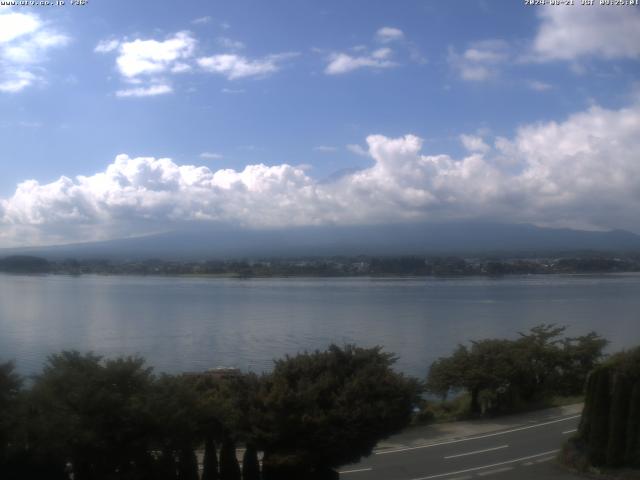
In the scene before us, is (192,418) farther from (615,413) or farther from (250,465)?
(615,413)

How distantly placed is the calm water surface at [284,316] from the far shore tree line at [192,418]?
14.9 metres

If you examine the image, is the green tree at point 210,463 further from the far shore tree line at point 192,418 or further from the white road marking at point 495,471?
the white road marking at point 495,471

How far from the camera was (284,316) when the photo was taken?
1693 inches

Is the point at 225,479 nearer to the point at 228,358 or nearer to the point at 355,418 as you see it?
the point at 355,418

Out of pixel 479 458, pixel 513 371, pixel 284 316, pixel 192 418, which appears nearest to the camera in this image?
pixel 192 418

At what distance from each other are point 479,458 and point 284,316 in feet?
102

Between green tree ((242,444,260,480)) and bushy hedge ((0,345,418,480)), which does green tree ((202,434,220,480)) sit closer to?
bushy hedge ((0,345,418,480))

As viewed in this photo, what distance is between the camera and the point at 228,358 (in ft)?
93.1

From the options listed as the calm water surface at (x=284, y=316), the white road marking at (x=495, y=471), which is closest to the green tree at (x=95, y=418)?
the white road marking at (x=495, y=471)

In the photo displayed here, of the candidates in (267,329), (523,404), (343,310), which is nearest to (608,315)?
(343,310)

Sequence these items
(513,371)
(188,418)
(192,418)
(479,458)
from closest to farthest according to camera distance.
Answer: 1. (188,418)
2. (192,418)
3. (479,458)
4. (513,371)

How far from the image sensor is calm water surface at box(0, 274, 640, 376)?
30.1 meters

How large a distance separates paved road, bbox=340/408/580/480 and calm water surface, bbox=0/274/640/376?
32.3 ft

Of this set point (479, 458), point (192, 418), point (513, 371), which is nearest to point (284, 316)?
point (513, 371)
